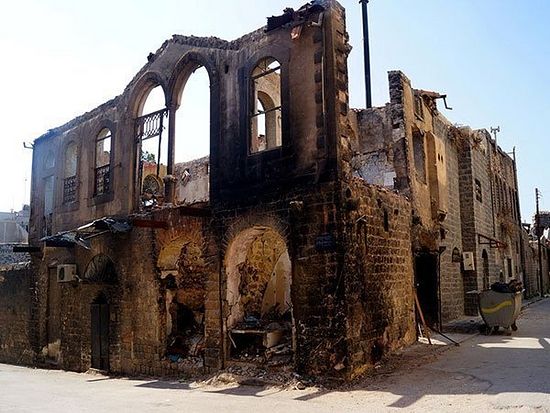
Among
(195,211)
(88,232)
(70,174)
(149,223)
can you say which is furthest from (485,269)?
(70,174)

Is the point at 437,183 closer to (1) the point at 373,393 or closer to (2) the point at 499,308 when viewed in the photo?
(2) the point at 499,308

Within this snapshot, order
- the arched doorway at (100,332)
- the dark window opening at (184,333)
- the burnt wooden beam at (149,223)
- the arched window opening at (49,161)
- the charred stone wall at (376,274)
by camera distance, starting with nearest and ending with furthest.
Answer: the charred stone wall at (376,274)
the burnt wooden beam at (149,223)
the dark window opening at (184,333)
the arched doorway at (100,332)
the arched window opening at (49,161)

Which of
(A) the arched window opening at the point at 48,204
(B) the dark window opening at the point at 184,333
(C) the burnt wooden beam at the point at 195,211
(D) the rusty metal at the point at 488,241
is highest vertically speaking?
(A) the arched window opening at the point at 48,204

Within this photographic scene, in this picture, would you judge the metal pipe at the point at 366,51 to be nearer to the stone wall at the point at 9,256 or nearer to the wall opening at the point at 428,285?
the wall opening at the point at 428,285

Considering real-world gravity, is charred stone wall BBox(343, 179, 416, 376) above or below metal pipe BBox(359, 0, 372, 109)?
below

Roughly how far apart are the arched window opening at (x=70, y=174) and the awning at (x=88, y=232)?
1.89 m

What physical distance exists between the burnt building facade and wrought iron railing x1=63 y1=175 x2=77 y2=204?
0.17 m

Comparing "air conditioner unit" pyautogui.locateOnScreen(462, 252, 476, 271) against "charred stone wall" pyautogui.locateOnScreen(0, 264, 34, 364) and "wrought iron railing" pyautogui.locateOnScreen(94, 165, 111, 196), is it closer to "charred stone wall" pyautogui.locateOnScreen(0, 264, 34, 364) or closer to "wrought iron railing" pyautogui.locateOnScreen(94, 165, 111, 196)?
"wrought iron railing" pyautogui.locateOnScreen(94, 165, 111, 196)

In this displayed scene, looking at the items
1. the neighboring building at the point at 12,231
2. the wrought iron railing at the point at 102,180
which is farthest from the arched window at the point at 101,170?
the neighboring building at the point at 12,231

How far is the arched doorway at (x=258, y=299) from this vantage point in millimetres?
10141

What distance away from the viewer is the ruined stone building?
9.34 meters

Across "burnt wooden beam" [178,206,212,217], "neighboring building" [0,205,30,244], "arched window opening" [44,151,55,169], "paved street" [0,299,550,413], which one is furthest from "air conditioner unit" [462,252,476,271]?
"neighboring building" [0,205,30,244]

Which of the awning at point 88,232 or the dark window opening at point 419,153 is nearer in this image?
the awning at point 88,232

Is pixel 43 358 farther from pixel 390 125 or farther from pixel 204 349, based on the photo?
pixel 390 125
